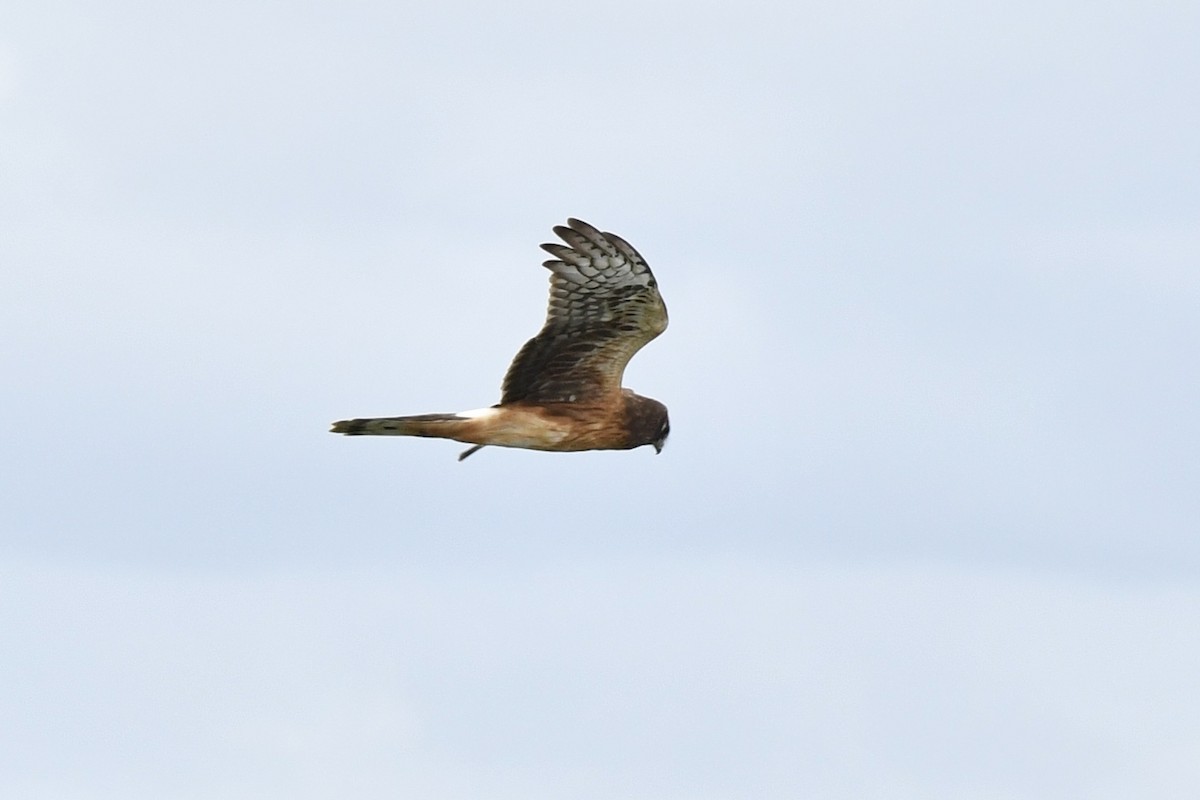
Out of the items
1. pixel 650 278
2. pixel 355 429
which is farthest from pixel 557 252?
pixel 355 429

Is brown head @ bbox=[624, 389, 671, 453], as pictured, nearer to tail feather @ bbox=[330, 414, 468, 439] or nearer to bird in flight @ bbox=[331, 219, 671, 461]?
bird in flight @ bbox=[331, 219, 671, 461]

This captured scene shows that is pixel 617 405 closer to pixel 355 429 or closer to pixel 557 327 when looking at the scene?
pixel 557 327

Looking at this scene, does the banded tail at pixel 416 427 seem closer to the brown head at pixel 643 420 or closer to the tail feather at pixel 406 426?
the tail feather at pixel 406 426

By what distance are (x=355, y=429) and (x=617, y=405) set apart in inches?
108

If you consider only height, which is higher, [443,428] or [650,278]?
[650,278]

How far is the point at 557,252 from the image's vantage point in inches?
864

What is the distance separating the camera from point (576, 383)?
920 inches

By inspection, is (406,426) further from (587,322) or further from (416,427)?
(587,322)

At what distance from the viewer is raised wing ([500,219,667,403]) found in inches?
864

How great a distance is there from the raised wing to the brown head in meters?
0.26

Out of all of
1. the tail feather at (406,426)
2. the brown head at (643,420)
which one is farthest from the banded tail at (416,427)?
the brown head at (643,420)

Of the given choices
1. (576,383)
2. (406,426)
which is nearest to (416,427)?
(406,426)

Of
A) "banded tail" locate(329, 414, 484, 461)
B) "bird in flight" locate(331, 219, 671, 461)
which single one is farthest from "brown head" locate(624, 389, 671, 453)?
"banded tail" locate(329, 414, 484, 461)

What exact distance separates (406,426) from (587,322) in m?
1.94
